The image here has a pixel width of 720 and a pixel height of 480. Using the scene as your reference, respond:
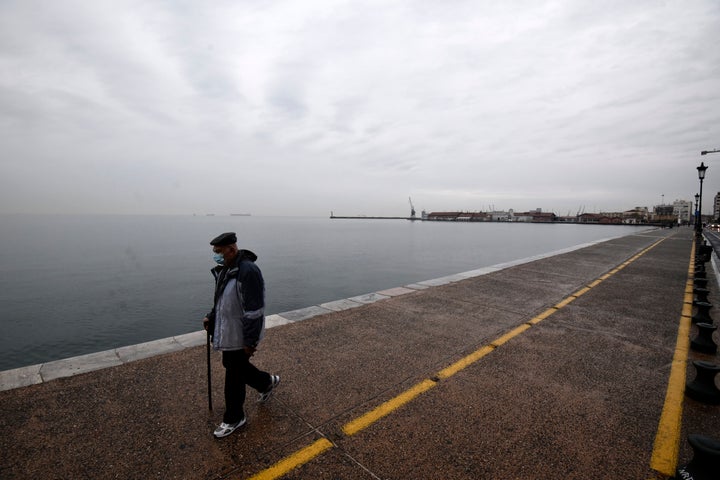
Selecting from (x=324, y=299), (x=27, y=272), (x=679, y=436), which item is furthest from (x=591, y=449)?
(x=27, y=272)

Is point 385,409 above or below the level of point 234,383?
below

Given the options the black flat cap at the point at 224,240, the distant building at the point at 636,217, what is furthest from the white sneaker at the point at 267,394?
the distant building at the point at 636,217

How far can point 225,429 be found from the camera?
304cm

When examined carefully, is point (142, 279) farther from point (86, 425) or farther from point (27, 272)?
point (86, 425)

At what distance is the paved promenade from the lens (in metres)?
2.68

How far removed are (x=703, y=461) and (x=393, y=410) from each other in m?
2.27

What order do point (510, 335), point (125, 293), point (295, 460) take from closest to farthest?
point (295, 460) < point (510, 335) < point (125, 293)

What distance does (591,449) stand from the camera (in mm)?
2852

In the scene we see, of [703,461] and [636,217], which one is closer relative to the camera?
[703,461]

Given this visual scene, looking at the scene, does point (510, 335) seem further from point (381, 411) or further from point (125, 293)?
point (125, 293)

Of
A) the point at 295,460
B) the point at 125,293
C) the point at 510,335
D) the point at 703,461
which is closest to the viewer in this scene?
the point at 703,461

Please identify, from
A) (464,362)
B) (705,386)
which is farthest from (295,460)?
(705,386)

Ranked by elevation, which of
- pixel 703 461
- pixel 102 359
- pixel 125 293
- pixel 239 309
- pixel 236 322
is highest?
pixel 239 309

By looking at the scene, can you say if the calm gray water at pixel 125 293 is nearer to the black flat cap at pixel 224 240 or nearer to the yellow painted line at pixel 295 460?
the black flat cap at pixel 224 240
